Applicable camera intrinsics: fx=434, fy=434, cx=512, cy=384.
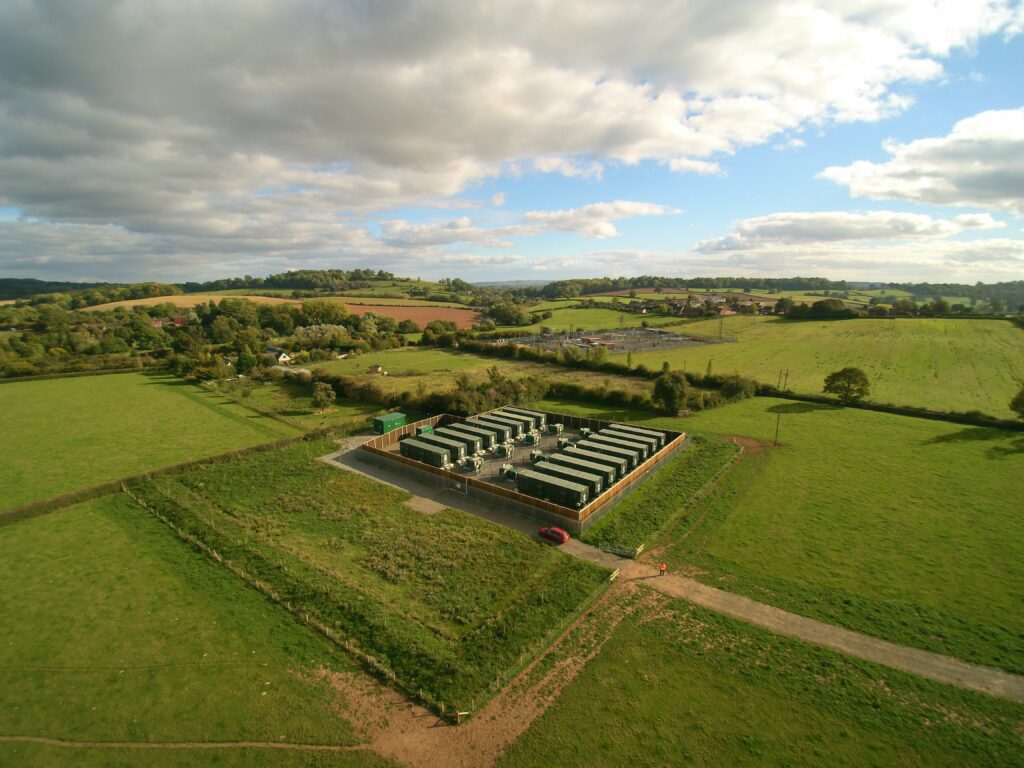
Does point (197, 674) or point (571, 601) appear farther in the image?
point (571, 601)

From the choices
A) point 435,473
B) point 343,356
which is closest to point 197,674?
point 435,473

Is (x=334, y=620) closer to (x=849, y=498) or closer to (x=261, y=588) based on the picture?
(x=261, y=588)

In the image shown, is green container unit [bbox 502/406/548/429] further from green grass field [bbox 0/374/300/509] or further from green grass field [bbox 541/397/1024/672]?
green grass field [bbox 0/374/300/509]

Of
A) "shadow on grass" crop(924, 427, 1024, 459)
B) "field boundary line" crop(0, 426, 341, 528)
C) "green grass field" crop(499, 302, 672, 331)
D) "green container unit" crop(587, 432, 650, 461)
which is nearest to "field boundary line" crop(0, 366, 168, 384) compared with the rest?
"field boundary line" crop(0, 426, 341, 528)

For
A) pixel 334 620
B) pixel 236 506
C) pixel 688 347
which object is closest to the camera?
pixel 334 620

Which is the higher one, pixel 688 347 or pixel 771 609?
pixel 688 347

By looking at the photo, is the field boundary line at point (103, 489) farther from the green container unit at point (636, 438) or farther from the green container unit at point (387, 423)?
the green container unit at point (636, 438)

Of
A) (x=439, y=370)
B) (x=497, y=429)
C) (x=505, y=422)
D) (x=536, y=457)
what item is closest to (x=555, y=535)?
(x=536, y=457)
